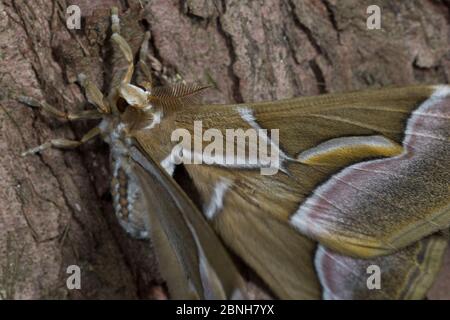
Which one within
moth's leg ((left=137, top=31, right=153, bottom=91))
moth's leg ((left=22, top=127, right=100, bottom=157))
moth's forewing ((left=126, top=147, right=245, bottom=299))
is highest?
moth's leg ((left=137, top=31, right=153, bottom=91))

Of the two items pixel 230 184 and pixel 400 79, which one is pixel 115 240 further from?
pixel 400 79

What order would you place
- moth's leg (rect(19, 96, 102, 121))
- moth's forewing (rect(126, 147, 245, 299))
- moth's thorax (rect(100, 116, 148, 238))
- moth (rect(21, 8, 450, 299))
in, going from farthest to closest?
1. moth's thorax (rect(100, 116, 148, 238))
2. moth's leg (rect(19, 96, 102, 121))
3. moth (rect(21, 8, 450, 299))
4. moth's forewing (rect(126, 147, 245, 299))

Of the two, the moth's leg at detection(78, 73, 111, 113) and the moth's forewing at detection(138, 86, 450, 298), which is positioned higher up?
the moth's leg at detection(78, 73, 111, 113)

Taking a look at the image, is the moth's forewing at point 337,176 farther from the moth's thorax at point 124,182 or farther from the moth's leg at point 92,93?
the moth's leg at point 92,93

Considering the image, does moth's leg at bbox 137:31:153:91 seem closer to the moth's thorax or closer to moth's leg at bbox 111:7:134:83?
moth's leg at bbox 111:7:134:83

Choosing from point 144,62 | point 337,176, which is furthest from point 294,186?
point 144,62

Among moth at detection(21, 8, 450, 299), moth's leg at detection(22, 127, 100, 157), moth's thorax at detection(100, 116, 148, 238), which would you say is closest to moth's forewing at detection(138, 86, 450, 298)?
moth at detection(21, 8, 450, 299)

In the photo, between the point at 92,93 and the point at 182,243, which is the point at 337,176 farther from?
the point at 92,93
